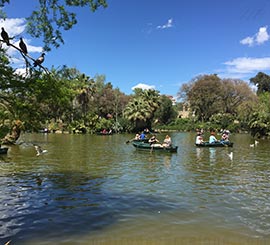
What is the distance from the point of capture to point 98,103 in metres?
71.9

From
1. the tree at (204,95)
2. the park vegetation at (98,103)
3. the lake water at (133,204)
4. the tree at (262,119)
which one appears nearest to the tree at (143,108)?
the park vegetation at (98,103)

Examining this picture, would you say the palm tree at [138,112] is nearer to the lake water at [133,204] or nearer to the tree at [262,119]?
the tree at [262,119]

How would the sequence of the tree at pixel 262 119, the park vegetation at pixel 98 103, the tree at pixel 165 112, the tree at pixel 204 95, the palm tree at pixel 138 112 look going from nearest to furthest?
the park vegetation at pixel 98 103
the tree at pixel 262 119
the palm tree at pixel 138 112
the tree at pixel 204 95
the tree at pixel 165 112

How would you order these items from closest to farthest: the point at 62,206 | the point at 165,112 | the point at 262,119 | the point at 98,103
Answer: the point at 62,206
the point at 262,119
the point at 98,103
the point at 165,112

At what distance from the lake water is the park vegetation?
1082mm

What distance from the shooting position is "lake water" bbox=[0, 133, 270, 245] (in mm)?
8242

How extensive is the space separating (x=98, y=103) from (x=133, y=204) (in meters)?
61.9

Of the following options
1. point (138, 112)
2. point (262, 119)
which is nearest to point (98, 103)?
point (138, 112)

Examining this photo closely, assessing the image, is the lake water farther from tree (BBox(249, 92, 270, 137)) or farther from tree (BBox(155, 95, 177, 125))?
tree (BBox(155, 95, 177, 125))

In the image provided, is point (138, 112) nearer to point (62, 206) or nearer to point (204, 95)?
point (204, 95)

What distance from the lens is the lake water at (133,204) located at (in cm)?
824

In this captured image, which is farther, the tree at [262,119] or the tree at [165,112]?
the tree at [165,112]

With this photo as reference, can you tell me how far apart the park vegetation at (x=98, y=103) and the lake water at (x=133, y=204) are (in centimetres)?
108

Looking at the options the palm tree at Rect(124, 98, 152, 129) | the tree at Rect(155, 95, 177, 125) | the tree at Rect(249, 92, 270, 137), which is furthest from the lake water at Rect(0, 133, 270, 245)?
the tree at Rect(155, 95, 177, 125)
